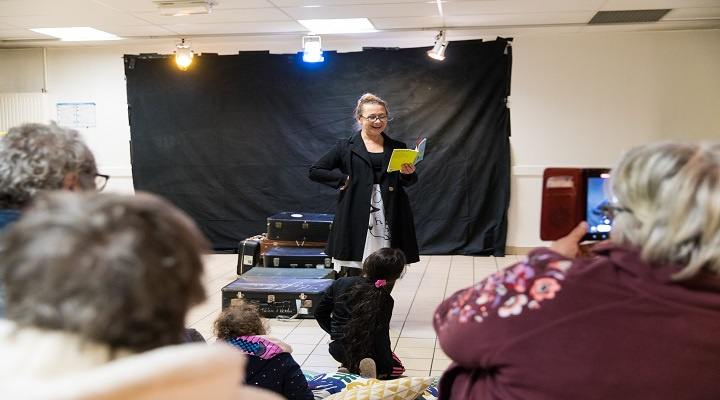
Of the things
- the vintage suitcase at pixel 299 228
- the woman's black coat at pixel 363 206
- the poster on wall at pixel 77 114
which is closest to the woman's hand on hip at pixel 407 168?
the woman's black coat at pixel 363 206

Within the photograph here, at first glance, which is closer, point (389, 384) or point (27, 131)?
point (27, 131)

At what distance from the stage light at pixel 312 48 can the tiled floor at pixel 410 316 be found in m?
2.25

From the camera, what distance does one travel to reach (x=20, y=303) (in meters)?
0.87

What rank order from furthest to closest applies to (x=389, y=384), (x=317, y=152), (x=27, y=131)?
(x=317, y=152)
(x=389, y=384)
(x=27, y=131)

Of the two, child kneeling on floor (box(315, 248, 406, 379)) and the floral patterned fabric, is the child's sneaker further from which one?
the floral patterned fabric

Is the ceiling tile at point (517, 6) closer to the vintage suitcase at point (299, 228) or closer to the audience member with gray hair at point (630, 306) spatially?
the vintage suitcase at point (299, 228)

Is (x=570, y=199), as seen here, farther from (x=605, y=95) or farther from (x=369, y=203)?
(x=605, y=95)

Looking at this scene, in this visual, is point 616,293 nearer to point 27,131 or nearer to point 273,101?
point 27,131

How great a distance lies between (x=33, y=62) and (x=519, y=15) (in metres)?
5.47

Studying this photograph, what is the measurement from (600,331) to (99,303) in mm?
854

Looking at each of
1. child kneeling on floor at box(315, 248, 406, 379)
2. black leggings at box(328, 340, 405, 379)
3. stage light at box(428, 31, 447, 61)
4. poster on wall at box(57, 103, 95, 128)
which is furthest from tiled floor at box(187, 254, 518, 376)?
poster on wall at box(57, 103, 95, 128)

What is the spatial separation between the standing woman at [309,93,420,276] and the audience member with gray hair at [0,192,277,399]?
144 inches

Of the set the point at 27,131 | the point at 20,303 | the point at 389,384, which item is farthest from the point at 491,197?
the point at 20,303

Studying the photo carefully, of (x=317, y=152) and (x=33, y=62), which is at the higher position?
(x=33, y=62)
